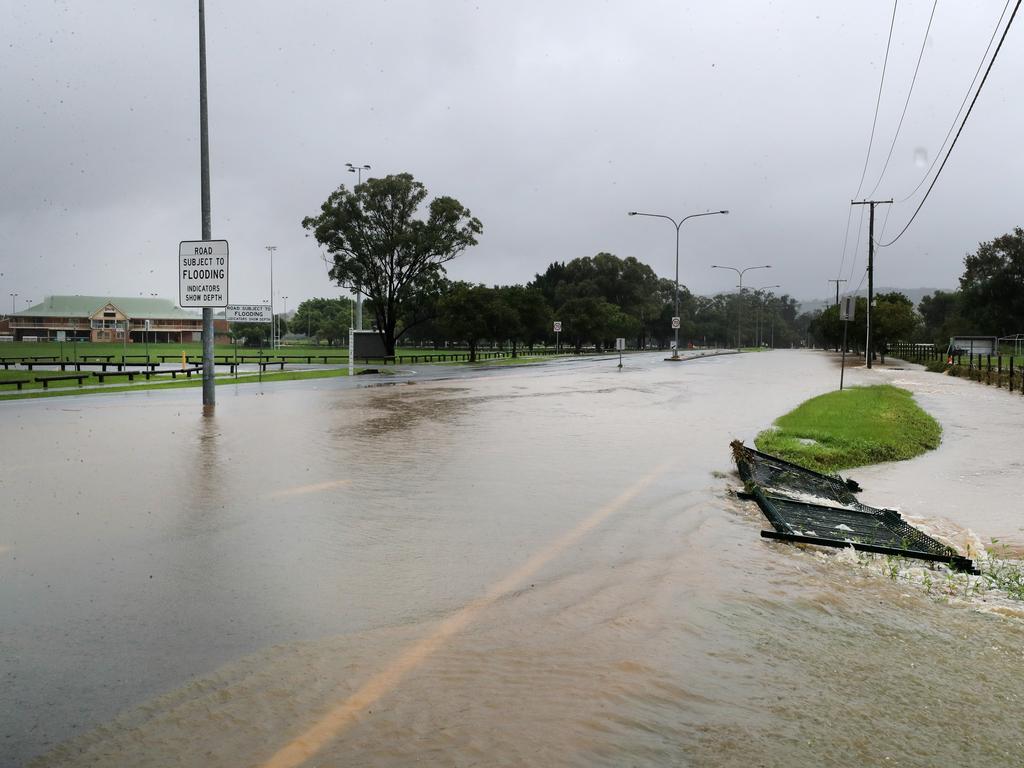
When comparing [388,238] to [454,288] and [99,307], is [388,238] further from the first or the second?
[99,307]

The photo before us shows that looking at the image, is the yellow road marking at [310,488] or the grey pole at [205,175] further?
the grey pole at [205,175]

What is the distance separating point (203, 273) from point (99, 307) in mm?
122983

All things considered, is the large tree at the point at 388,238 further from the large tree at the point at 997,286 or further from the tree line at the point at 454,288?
the large tree at the point at 997,286

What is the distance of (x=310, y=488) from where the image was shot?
8930 millimetres

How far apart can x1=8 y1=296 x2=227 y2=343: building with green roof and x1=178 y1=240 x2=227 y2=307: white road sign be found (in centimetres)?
8450

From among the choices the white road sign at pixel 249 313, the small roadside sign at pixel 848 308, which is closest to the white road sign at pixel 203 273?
the white road sign at pixel 249 313

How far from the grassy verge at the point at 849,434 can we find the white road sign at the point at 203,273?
12.8 meters

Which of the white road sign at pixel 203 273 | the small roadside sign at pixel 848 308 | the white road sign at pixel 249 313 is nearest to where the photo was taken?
the white road sign at pixel 203 273

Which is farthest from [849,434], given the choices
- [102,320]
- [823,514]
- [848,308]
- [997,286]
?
[102,320]

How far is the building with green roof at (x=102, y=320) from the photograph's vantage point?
112 meters

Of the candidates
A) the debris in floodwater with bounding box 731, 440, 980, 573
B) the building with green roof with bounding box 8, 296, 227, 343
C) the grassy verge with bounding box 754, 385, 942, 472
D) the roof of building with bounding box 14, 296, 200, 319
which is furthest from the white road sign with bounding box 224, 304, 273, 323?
the roof of building with bounding box 14, 296, 200, 319

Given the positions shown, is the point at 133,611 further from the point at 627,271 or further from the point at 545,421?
the point at 627,271

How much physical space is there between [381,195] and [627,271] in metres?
73.6

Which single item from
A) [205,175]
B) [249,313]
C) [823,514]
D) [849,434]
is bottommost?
[823,514]
